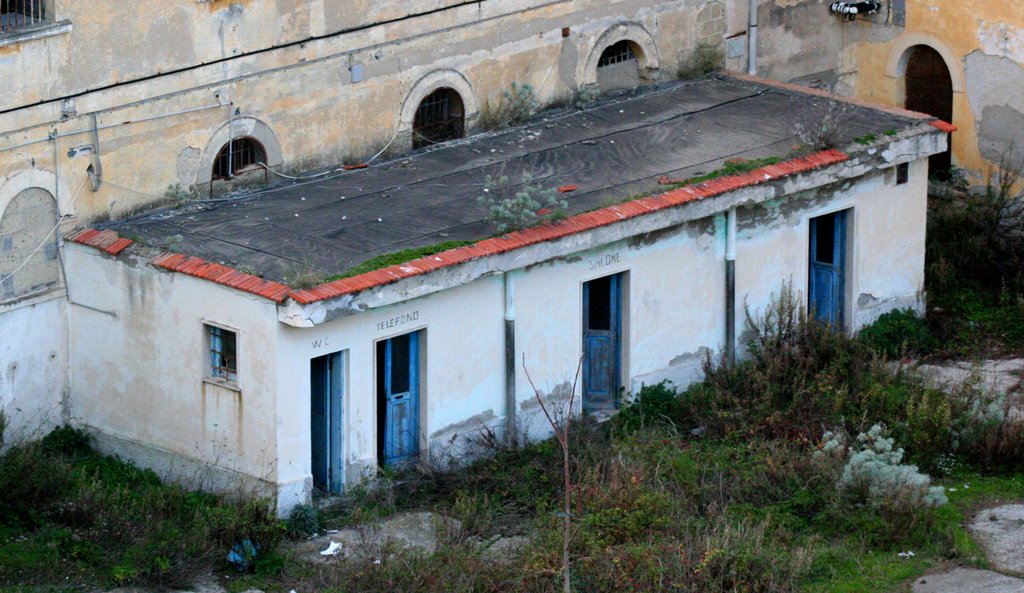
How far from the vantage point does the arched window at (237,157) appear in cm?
1819

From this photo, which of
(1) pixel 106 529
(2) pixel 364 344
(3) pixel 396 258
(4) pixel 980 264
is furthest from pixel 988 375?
(1) pixel 106 529

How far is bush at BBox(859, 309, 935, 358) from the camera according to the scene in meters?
20.1

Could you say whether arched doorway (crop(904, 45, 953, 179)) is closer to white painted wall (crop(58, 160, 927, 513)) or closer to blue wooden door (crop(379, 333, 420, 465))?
white painted wall (crop(58, 160, 927, 513))

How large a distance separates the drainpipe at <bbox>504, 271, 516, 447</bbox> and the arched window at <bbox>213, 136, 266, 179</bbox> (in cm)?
286

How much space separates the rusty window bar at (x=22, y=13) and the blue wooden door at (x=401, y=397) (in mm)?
4125

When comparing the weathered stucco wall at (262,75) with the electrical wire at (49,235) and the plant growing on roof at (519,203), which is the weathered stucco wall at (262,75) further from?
the plant growing on roof at (519,203)

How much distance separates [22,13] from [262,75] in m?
2.46

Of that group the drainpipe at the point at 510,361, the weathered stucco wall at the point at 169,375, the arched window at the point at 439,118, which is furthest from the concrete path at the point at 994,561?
the arched window at the point at 439,118

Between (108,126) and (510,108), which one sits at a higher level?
(510,108)

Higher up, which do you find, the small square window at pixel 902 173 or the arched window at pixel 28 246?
the small square window at pixel 902 173

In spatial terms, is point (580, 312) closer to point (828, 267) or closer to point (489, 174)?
point (489, 174)

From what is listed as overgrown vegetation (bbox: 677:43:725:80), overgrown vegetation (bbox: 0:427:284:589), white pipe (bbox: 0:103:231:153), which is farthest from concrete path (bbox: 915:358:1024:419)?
white pipe (bbox: 0:103:231:153)

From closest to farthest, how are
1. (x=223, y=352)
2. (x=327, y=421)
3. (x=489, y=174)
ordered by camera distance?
(x=223, y=352) → (x=327, y=421) → (x=489, y=174)

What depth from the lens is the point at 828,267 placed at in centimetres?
2055
